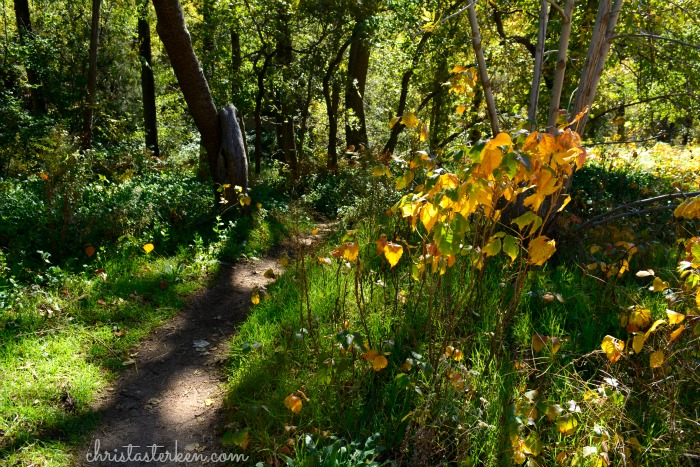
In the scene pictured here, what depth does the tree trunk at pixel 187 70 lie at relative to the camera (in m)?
7.07

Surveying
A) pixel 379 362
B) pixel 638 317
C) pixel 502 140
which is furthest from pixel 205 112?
pixel 638 317

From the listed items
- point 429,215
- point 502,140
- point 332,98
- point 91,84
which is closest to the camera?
point 502,140

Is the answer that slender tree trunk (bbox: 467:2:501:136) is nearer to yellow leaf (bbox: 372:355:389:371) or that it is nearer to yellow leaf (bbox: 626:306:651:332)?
yellow leaf (bbox: 626:306:651:332)

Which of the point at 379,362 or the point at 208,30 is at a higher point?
the point at 208,30

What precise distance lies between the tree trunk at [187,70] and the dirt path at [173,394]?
3311 mm

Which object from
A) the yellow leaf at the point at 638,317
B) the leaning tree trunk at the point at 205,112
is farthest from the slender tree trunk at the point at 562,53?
the leaning tree trunk at the point at 205,112

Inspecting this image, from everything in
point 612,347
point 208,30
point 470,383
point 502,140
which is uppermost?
point 208,30

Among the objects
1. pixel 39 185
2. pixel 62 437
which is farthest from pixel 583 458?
pixel 39 185

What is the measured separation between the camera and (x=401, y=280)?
15.2 ft

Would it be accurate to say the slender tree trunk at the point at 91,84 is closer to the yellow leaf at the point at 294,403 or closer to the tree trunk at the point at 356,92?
the tree trunk at the point at 356,92

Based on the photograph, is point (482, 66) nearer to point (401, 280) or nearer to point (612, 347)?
point (401, 280)

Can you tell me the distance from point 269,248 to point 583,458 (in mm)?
5638

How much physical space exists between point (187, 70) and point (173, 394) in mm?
5253

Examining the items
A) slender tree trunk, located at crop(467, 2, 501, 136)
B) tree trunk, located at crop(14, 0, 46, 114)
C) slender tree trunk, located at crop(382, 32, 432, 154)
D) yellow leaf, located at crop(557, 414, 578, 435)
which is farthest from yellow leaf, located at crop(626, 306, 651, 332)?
tree trunk, located at crop(14, 0, 46, 114)
